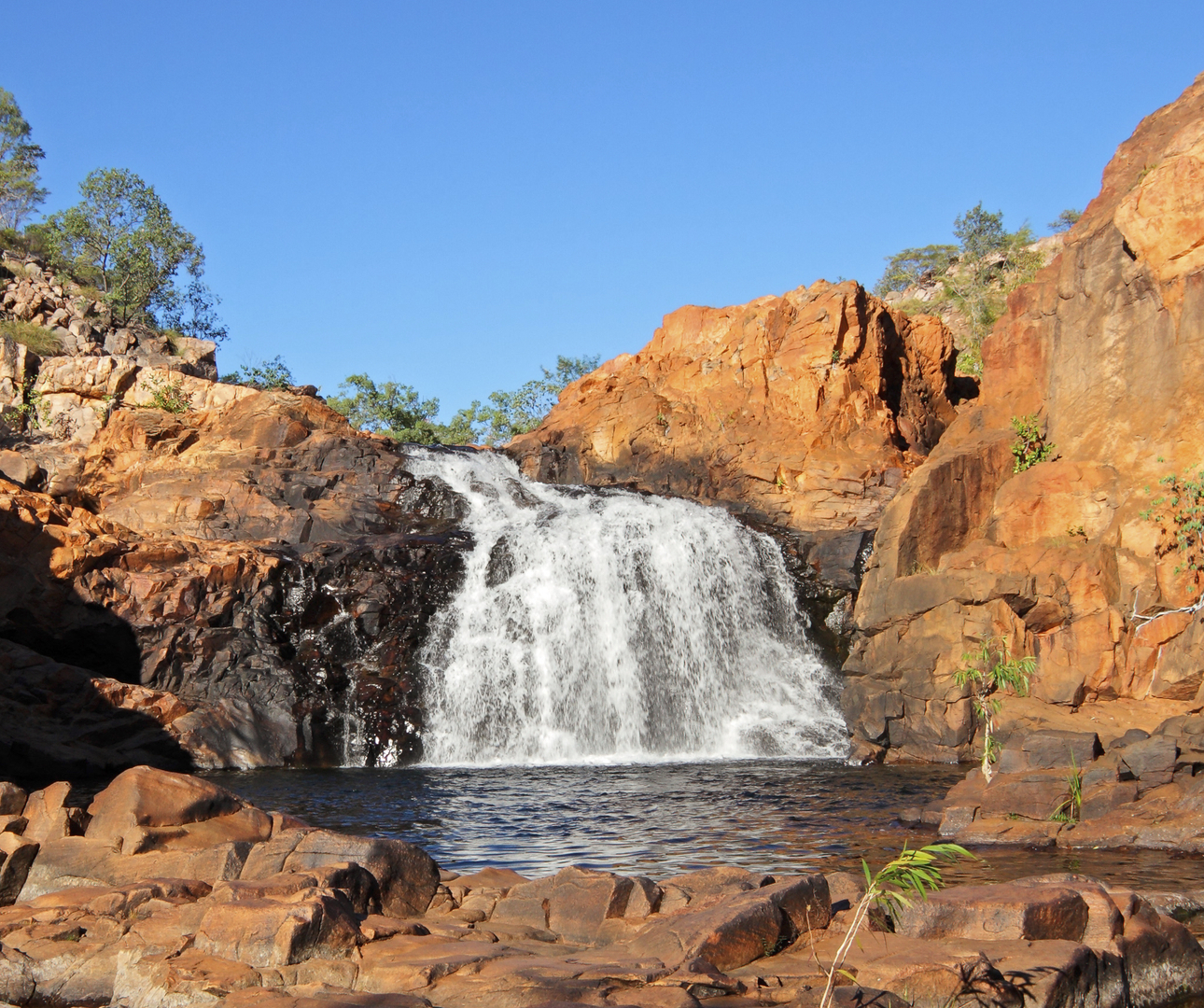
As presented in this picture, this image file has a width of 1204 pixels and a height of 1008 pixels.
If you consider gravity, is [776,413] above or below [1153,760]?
above

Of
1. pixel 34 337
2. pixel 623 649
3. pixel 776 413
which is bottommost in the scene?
pixel 623 649

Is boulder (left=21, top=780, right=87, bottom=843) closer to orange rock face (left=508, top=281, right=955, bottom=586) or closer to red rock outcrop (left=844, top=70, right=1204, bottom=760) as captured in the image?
red rock outcrop (left=844, top=70, right=1204, bottom=760)

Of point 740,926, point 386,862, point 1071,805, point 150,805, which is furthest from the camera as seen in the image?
point 1071,805

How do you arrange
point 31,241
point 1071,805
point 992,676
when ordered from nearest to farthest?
point 1071,805
point 992,676
point 31,241

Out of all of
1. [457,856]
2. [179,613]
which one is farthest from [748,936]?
[179,613]

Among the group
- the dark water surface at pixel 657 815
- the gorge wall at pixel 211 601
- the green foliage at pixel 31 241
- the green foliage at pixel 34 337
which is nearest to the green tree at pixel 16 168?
the green foliage at pixel 31 241

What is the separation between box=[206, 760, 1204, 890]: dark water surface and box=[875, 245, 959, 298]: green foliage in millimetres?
65024

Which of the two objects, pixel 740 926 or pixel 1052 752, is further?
pixel 1052 752

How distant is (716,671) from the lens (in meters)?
27.2

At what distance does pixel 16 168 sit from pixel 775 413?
55761 mm

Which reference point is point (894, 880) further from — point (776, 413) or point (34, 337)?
point (34, 337)

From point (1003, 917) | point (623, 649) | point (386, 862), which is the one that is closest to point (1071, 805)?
point (1003, 917)

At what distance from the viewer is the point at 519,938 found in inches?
342

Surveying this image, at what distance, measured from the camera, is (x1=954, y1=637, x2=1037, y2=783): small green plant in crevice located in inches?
744
